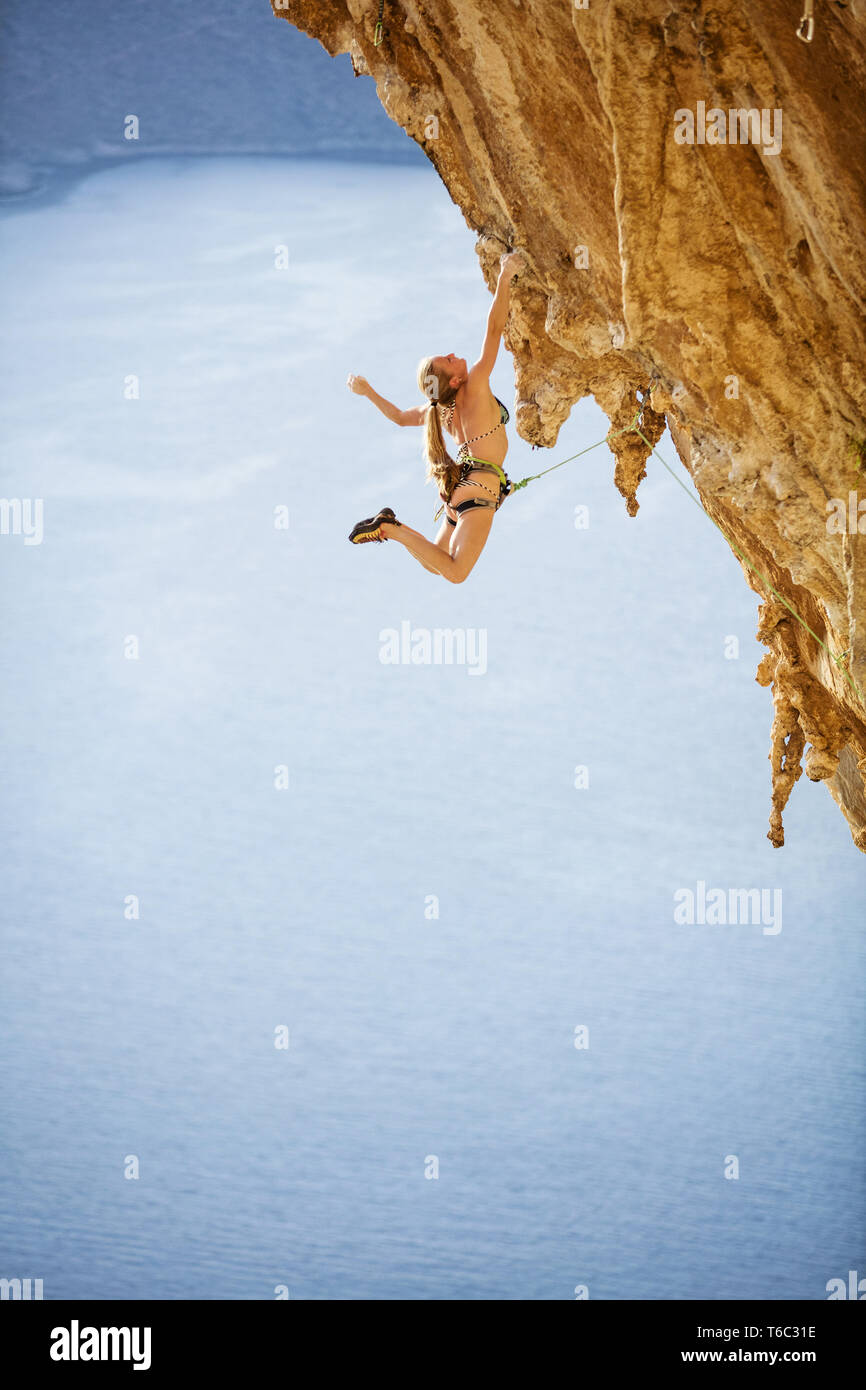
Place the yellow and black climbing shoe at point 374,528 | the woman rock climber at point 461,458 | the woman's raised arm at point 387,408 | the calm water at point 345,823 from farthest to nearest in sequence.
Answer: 1. the calm water at point 345,823
2. the woman's raised arm at point 387,408
3. the woman rock climber at point 461,458
4. the yellow and black climbing shoe at point 374,528

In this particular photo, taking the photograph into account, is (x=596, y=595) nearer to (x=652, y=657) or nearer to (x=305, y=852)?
(x=652, y=657)

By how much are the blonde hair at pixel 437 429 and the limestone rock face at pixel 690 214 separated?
444 mm

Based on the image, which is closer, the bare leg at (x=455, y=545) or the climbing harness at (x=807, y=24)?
the climbing harness at (x=807, y=24)

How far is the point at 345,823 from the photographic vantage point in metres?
16.1

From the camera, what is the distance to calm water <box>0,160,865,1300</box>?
1452 cm

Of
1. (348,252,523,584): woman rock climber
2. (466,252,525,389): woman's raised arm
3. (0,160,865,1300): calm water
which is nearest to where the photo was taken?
(466,252,525,389): woman's raised arm

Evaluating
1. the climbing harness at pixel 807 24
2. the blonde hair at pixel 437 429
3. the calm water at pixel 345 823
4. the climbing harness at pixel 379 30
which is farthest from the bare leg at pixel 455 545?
the calm water at pixel 345 823

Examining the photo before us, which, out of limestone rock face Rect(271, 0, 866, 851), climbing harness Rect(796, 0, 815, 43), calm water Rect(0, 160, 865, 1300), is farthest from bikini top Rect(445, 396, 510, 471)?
calm water Rect(0, 160, 865, 1300)

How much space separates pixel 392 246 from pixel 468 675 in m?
5.46

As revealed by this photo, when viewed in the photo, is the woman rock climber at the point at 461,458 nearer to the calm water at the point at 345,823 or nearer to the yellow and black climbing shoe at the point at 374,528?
the yellow and black climbing shoe at the point at 374,528

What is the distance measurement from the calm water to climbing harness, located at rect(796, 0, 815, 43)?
11.9 metres

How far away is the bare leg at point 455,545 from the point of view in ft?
18.5

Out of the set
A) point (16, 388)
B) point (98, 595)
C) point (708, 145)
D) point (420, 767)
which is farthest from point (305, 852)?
point (708, 145)

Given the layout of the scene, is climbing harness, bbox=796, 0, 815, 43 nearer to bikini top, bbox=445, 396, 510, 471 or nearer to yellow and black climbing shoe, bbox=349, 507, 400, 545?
bikini top, bbox=445, 396, 510, 471
